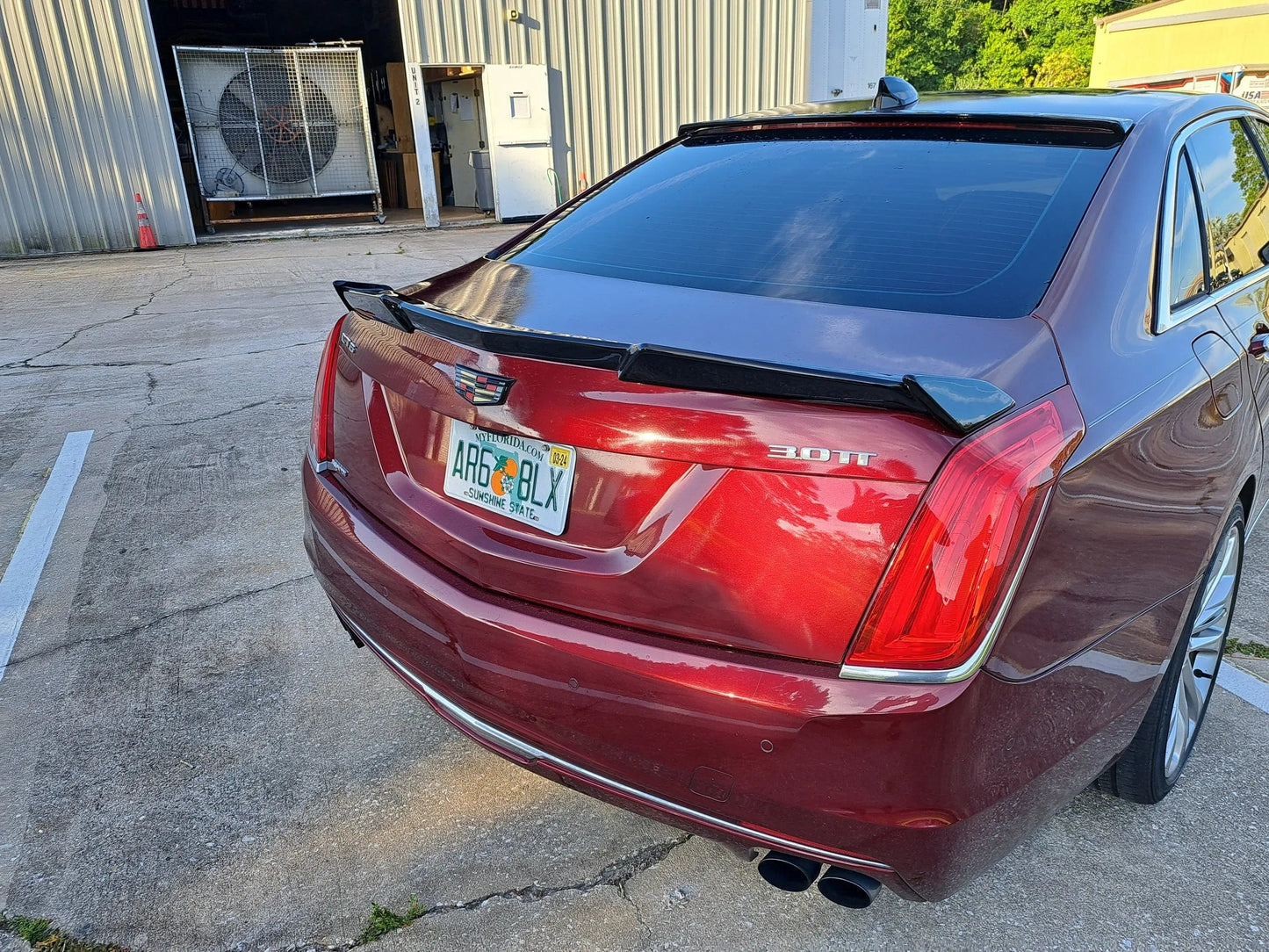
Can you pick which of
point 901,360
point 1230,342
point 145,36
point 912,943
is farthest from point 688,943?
point 145,36

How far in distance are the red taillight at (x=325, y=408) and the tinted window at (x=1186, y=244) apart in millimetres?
2004

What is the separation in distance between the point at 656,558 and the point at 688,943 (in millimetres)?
890

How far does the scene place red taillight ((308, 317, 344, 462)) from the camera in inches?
92.8

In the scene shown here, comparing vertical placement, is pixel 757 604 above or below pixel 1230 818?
above

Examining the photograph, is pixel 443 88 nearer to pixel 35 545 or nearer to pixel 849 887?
pixel 35 545

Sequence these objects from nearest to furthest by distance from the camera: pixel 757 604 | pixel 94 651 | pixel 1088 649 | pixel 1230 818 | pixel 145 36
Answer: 1. pixel 757 604
2. pixel 1088 649
3. pixel 1230 818
4. pixel 94 651
5. pixel 145 36

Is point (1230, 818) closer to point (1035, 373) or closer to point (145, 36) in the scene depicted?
point (1035, 373)

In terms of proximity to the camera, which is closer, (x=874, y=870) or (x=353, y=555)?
(x=874, y=870)

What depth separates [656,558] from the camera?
1.61m

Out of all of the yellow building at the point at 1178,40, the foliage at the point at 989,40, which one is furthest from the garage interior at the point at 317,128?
the foliage at the point at 989,40

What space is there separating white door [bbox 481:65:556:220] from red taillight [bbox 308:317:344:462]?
13.6 m

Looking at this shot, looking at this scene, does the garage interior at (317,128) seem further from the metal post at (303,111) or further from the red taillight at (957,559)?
the red taillight at (957,559)

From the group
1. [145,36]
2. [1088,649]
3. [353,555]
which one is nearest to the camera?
[1088,649]

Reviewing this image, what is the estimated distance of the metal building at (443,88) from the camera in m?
12.4
